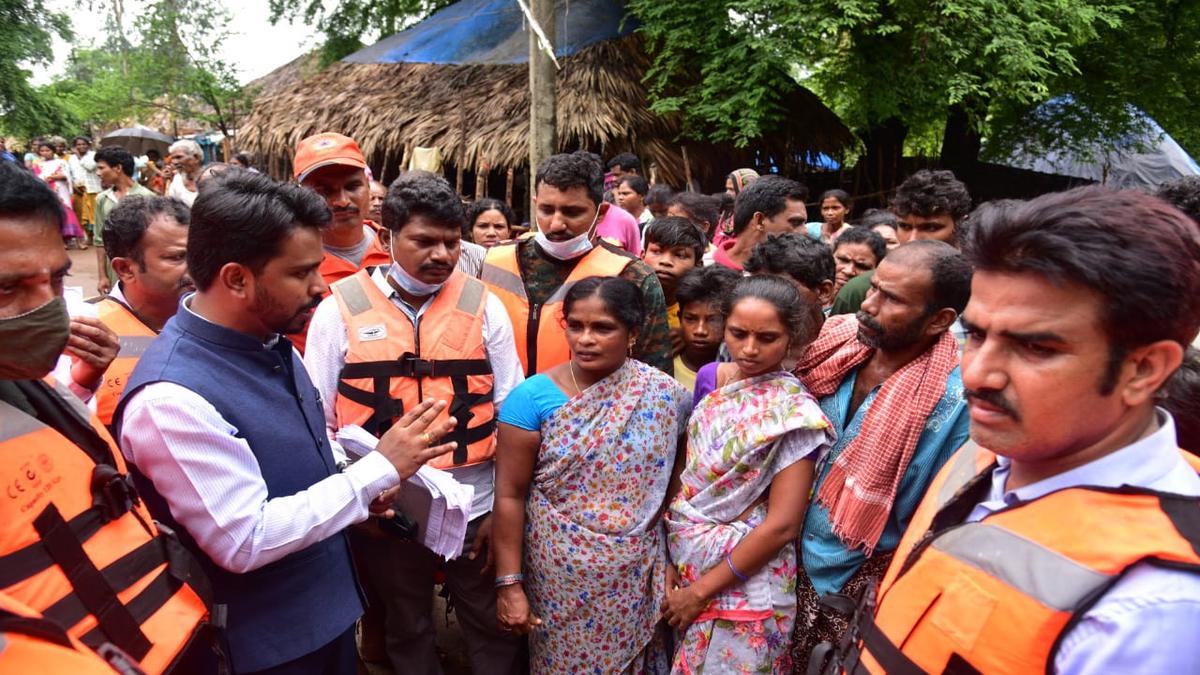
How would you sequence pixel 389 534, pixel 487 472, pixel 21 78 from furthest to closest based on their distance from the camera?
1. pixel 21 78
2. pixel 487 472
3. pixel 389 534

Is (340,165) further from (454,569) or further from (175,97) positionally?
(175,97)

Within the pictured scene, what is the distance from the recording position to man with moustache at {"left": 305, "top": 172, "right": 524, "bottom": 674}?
2.44 meters

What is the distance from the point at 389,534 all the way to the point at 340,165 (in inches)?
66.1

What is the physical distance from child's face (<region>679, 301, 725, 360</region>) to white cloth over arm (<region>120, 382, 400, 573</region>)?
70.2 inches

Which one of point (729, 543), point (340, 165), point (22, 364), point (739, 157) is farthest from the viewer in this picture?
point (739, 157)

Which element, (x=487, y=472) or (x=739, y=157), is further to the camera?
(x=739, y=157)

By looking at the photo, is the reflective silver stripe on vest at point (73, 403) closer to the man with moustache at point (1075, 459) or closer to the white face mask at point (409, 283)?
the white face mask at point (409, 283)

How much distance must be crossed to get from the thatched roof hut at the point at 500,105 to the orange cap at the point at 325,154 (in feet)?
19.6

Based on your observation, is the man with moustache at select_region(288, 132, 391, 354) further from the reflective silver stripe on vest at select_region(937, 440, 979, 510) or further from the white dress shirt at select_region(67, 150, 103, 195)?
the white dress shirt at select_region(67, 150, 103, 195)

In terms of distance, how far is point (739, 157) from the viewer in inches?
414

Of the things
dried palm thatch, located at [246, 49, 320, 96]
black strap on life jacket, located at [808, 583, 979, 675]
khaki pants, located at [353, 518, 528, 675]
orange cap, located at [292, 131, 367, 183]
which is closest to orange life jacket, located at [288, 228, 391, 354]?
orange cap, located at [292, 131, 367, 183]

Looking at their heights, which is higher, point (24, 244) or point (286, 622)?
point (24, 244)

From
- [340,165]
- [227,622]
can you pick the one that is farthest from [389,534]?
[340,165]

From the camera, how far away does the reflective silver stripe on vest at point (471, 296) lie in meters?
2.56
